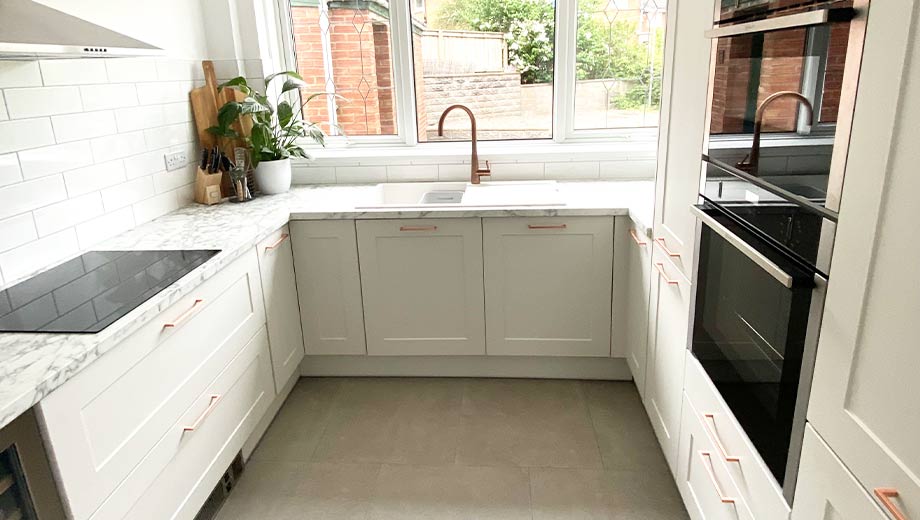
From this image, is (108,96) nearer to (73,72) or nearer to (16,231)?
(73,72)

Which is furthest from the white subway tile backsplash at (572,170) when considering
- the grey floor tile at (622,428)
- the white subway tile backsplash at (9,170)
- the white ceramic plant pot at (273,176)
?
the white subway tile backsplash at (9,170)

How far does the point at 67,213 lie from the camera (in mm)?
2068

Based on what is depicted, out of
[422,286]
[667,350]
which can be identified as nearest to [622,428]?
[667,350]

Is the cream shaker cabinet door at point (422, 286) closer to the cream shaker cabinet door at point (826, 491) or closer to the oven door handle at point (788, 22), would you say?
the oven door handle at point (788, 22)

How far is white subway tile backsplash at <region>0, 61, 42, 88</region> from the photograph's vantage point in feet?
5.97

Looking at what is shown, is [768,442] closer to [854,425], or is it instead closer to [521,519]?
[854,425]

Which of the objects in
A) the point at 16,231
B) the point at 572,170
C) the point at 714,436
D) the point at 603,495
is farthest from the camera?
the point at 572,170

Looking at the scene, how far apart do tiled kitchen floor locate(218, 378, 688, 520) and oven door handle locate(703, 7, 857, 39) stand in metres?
1.49

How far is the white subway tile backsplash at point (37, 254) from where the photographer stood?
6.07 feet

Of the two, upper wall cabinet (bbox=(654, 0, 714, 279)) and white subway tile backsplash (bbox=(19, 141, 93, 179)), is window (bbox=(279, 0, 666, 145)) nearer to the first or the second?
upper wall cabinet (bbox=(654, 0, 714, 279))

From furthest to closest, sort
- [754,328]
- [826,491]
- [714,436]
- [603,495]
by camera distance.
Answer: [603,495] < [714,436] < [754,328] < [826,491]

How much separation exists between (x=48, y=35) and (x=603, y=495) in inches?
82.1

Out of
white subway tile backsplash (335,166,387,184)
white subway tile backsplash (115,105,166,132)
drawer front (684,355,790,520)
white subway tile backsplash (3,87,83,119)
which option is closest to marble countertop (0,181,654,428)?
white subway tile backsplash (335,166,387,184)

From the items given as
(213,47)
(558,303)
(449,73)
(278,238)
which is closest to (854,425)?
(558,303)
